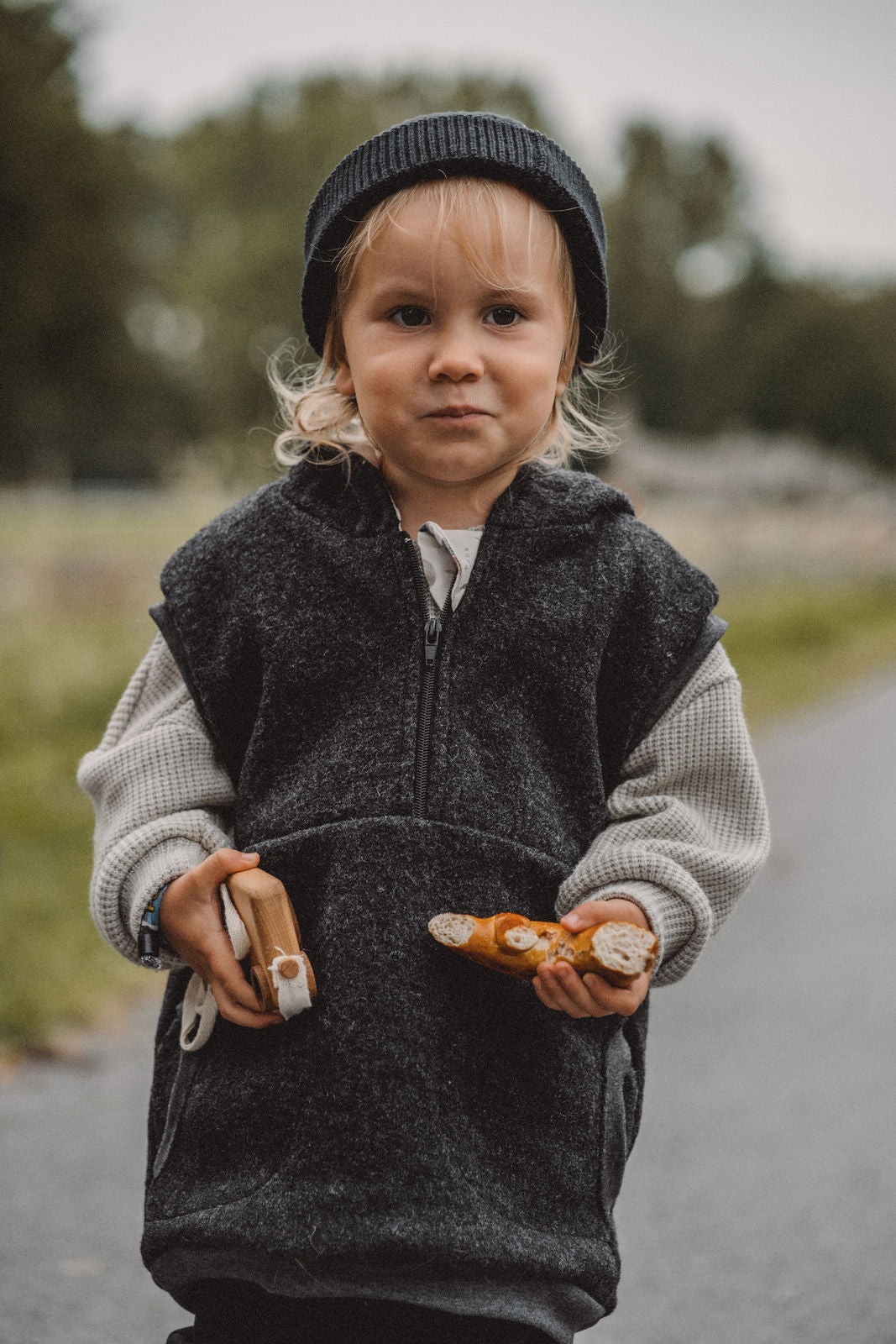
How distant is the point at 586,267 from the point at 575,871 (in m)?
0.78

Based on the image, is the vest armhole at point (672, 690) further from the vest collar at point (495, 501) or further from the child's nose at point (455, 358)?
the child's nose at point (455, 358)

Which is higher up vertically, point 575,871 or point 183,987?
point 575,871

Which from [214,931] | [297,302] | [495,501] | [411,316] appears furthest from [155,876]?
[297,302]

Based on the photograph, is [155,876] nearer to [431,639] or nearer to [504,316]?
[431,639]

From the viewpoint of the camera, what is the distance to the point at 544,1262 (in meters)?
1.53

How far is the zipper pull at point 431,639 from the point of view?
65.5 inches

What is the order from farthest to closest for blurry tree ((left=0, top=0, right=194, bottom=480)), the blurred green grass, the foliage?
1. the foliage
2. blurry tree ((left=0, top=0, right=194, bottom=480))
3. the blurred green grass

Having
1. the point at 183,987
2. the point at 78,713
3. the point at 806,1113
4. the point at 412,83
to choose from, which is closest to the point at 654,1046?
the point at 806,1113

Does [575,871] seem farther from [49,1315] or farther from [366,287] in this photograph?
[49,1315]

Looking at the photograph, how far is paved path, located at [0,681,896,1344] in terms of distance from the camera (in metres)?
2.72

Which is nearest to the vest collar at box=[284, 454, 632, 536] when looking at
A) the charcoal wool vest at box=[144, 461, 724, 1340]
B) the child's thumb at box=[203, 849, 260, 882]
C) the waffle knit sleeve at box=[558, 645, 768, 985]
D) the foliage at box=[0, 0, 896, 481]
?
the charcoal wool vest at box=[144, 461, 724, 1340]

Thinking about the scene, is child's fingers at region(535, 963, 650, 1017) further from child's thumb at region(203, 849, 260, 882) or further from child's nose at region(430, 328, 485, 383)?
child's nose at region(430, 328, 485, 383)

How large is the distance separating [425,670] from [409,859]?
0.79 feet

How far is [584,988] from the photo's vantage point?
147 cm
